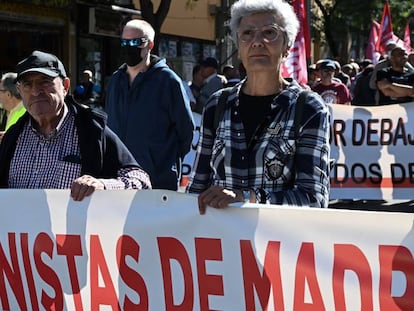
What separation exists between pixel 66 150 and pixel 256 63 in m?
1.02

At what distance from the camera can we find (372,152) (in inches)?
355

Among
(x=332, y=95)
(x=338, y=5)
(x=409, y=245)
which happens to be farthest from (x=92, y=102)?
(x=338, y=5)

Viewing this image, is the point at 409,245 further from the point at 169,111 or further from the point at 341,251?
the point at 169,111

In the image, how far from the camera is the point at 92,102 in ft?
54.6

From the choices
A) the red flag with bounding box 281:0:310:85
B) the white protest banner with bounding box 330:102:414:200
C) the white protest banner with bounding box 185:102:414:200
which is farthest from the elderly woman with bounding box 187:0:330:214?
the red flag with bounding box 281:0:310:85

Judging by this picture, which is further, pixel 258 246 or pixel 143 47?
pixel 143 47

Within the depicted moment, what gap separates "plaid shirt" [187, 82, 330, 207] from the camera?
3000mm

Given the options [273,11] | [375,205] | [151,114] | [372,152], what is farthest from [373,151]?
[273,11]

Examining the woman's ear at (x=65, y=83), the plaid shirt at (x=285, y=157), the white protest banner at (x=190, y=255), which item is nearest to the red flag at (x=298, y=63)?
the woman's ear at (x=65, y=83)

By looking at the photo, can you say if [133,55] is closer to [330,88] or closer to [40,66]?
[40,66]

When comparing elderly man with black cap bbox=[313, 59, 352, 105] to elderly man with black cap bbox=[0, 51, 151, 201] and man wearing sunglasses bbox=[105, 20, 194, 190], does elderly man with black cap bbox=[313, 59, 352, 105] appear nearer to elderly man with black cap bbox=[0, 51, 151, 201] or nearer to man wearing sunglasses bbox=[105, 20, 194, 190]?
man wearing sunglasses bbox=[105, 20, 194, 190]

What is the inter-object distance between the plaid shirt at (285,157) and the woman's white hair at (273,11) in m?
0.23

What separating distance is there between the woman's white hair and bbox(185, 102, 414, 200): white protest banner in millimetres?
5566

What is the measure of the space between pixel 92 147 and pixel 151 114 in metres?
1.83
